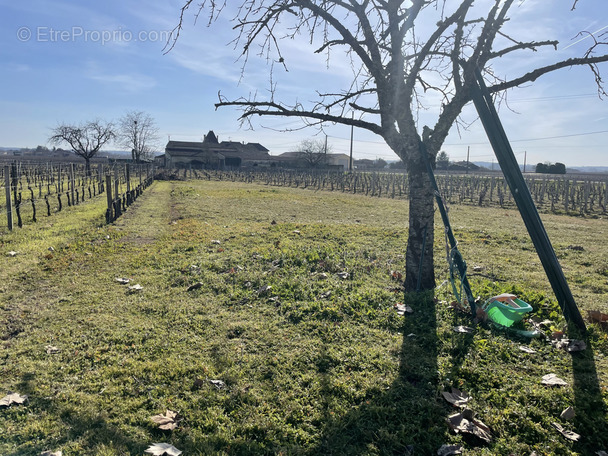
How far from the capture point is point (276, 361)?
11.9 feet

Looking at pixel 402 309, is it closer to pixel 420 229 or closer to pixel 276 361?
pixel 420 229

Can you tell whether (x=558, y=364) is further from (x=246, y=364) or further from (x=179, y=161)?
(x=179, y=161)

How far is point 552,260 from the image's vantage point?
3877mm

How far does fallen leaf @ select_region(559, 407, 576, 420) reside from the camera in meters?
2.67

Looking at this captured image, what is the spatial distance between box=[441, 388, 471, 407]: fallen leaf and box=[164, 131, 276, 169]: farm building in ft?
227

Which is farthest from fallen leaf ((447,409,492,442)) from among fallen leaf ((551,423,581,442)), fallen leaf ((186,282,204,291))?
fallen leaf ((186,282,204,291))

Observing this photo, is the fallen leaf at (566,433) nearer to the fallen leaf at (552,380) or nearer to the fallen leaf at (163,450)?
the fallen leaf at (552,380)

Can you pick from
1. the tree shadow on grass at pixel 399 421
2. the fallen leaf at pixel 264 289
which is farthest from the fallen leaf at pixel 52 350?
the tree shadow on grass at pixel 399 421

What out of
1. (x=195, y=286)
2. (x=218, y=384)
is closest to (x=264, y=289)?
(x=195, y=286)

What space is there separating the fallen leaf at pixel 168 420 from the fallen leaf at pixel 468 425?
6.68 ft

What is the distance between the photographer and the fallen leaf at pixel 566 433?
2490mm

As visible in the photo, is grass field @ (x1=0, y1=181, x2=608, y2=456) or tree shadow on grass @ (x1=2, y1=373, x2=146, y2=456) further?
grass field @ (x1=0, y1=181, x2=608, y2=456)

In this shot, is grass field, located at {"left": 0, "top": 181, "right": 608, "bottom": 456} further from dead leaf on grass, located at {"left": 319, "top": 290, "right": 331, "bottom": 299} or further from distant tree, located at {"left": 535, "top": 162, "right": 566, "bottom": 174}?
distant tree, located at {"left": 535, "top": 162, "right": 566, "bottom": 174}

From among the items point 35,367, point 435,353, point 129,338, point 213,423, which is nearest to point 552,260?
point 435,353
